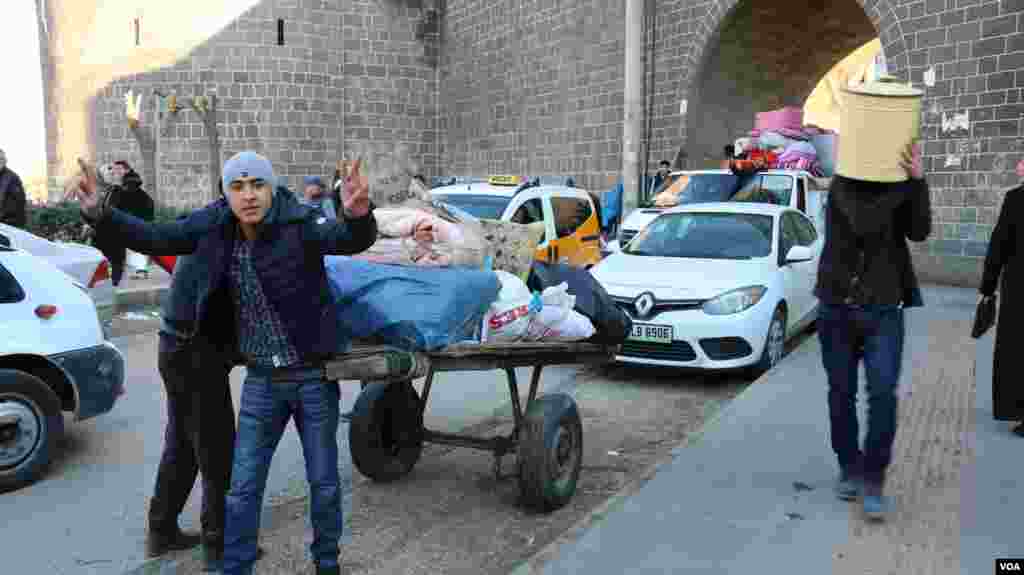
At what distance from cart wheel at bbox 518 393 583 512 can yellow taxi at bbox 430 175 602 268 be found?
5403mm

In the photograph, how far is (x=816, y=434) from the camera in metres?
5.26

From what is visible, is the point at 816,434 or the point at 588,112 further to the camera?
the point at 588,112

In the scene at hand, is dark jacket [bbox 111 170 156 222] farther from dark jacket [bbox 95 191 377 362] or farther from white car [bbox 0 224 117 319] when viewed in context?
dark jacket [bbox 95 191 377 362]

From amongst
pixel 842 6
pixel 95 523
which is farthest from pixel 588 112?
pixel 95 523

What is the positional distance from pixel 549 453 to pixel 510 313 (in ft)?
2.52

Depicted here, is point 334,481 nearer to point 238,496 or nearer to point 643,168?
point 238,496

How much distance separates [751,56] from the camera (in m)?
18.8

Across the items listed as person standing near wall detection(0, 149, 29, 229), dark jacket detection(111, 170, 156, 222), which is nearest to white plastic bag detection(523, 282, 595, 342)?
dark jacket detection(111, 170, 156, 222)

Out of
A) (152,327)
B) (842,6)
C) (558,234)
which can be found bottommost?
(152,327)

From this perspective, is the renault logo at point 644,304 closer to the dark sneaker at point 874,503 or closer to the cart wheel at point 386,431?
the cart wheel at point 386,431

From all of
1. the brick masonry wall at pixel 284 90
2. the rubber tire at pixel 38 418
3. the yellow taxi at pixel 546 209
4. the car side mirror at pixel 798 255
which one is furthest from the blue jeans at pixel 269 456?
the brick masonry wall at pixel 284 90

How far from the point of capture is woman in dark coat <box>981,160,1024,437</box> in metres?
5.12

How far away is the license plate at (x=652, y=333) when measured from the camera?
720cm

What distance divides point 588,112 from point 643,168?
2.32 meters
